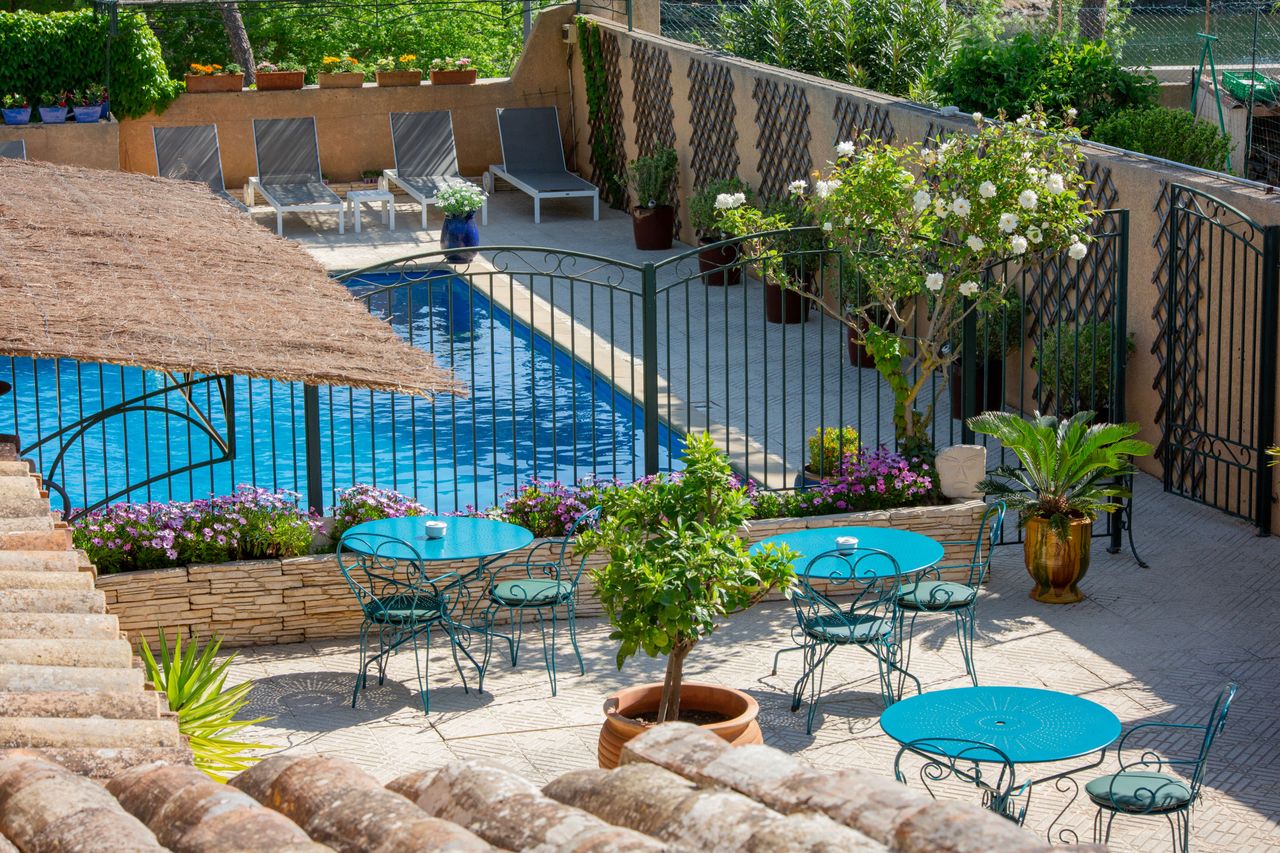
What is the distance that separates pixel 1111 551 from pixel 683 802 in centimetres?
700

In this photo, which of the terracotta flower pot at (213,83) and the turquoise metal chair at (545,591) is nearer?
the turquoise metal chair at (545,591)

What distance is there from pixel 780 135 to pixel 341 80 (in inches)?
289

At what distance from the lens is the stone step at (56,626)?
3955 millimetres

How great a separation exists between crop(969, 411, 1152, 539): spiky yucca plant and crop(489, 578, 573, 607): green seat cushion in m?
2.50

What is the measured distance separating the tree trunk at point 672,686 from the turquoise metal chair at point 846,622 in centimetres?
92

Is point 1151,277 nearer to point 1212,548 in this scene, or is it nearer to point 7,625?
point 1212,548

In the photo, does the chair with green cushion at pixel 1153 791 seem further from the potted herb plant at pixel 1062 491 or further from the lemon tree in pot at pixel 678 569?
the potted herb plant at pixel 1062 491

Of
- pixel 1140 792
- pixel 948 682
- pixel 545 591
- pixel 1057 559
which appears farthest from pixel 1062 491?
pixel 1140 792

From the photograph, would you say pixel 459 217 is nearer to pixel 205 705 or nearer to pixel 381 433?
pixel 381 433

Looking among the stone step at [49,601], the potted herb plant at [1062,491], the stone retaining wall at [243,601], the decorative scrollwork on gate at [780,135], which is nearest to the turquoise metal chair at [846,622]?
the potted herb plant at [1062,491]

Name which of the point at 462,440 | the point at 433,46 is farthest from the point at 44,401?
the point at 433,46

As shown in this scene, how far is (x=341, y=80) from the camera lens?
20406 millimetres

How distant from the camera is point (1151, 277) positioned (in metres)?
10.3

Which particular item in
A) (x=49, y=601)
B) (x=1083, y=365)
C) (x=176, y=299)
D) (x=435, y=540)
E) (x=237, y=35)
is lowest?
(x=435, y=540)
